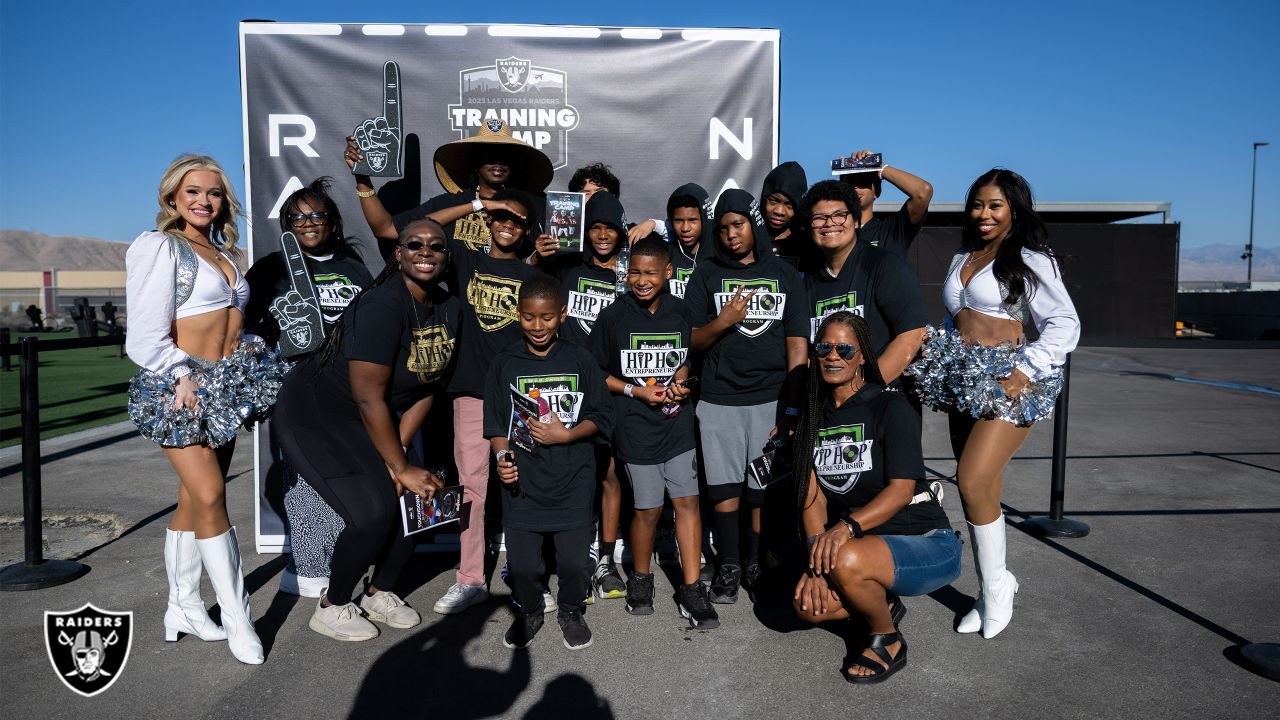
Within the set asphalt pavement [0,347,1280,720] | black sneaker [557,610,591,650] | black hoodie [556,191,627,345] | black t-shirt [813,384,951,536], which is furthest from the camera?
black hoodie [556,191,627,345]

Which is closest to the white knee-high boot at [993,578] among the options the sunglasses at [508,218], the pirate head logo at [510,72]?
the sunglasses at [508,218]

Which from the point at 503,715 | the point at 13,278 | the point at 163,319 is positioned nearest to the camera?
the point at 503,715

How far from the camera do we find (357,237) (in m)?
4.85

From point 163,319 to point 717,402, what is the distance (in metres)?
2.51

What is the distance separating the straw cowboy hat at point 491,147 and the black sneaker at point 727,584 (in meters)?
2.49

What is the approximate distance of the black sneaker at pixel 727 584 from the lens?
3.97 meters

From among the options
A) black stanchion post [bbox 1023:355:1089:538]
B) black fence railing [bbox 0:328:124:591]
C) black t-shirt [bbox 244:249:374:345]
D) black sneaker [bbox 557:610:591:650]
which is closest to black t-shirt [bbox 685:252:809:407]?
black sneaker [bbox 557:610:591:650]

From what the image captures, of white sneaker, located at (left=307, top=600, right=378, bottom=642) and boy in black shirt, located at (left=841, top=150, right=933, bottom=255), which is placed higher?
boy in black shirt, located at (left=841, top=150, right=933, bottom=255)

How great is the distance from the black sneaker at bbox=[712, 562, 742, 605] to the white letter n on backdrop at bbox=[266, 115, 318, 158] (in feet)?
11.4

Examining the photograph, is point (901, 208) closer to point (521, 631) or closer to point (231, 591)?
point (521, 631)

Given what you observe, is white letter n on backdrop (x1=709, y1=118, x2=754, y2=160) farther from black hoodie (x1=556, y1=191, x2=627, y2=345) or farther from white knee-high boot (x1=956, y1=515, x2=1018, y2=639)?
white knee-high boot (x1=956, y1=515, x2=1018, y2=639)

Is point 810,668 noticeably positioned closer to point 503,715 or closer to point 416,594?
point 503,715

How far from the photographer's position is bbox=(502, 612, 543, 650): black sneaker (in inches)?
137

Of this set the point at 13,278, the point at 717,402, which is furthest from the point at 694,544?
the point at 13,278
